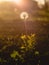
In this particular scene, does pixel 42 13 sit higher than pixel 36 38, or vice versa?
pixel 42 13

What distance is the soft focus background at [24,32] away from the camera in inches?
160

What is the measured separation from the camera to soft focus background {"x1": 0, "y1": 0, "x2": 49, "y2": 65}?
4.07 metres

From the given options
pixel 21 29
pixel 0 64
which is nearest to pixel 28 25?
pixel 21 29

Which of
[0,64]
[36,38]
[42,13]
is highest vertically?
[42,13]

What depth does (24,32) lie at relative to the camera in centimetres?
410

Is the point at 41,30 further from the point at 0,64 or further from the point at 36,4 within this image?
the point at 0,64

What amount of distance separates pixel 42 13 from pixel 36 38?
0.27m

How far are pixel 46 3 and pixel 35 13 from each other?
16 centimetres

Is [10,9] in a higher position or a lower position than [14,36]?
higher

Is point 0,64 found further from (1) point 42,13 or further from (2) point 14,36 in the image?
(1) point 42,13

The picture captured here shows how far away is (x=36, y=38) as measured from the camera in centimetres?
411

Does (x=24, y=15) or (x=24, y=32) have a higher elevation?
(x=24, y=15)

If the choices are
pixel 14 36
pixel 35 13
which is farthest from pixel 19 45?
pixel 35 13

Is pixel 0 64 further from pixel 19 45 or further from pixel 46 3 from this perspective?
pixel 46 3
